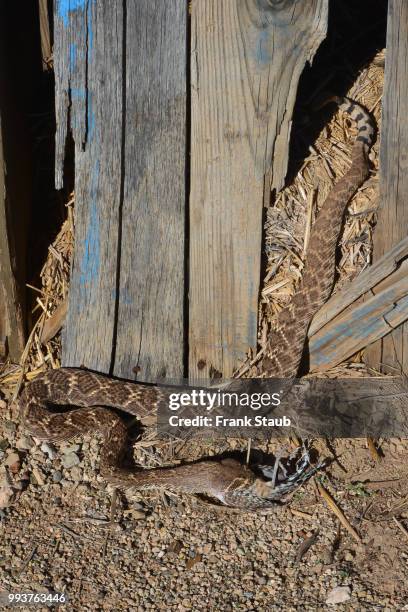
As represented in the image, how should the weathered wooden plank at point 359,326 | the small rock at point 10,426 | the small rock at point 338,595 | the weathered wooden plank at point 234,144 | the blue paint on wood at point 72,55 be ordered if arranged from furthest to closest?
the small rock at point 10,426 < the weathered wooden plank at point 359,326 < the blue paint on wood at point 72,55 < the weathered wooden plank at point 234,144 < the small rock at point 338,595

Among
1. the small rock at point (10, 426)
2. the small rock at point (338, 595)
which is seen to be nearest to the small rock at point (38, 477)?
the small rock at point (10, 426)

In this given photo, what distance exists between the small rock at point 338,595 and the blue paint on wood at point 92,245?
90.0 inches

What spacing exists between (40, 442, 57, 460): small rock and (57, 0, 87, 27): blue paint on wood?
8.33ft

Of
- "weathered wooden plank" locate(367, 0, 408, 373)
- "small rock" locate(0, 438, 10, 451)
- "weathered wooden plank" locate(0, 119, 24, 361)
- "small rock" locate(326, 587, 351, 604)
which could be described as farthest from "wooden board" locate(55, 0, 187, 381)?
"small rock" locate(326, 587, 351, 604)

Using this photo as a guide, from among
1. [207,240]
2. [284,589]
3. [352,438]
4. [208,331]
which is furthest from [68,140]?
[284,589]

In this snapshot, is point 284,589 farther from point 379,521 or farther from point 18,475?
point 18,475

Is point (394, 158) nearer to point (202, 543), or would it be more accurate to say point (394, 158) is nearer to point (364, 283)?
point (364, 283)

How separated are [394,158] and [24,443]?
2.89 m

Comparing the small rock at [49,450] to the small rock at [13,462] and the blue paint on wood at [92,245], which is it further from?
the blue paint on wood at [92,245]

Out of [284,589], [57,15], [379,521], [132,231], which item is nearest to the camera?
[284,589]

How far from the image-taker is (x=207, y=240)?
15.1ft

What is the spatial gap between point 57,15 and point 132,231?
1.31 metres

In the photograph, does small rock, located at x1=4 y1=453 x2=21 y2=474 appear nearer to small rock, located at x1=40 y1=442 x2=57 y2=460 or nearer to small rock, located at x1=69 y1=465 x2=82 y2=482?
small rock, located at x1=40 y1=442 x2=57 y2=460

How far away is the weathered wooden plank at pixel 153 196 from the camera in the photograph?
4.28 m
